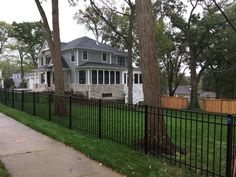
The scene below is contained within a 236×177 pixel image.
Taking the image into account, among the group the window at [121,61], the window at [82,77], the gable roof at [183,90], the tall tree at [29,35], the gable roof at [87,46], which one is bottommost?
the gable roof at [183,90]

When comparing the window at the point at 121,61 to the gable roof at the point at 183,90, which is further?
the gable roof at the point at 183,90

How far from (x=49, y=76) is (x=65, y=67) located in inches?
163

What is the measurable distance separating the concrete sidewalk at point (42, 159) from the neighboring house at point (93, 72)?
75.8 feet

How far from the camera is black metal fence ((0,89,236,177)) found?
5.34 m

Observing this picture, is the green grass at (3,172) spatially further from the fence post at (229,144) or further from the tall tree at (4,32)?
the tall tree at (4,32)

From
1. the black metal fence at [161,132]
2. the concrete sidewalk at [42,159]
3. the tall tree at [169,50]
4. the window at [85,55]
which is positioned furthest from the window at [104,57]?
the concrete sidewalk at [42,159]

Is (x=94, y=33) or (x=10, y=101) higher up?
(x=94, y=33)

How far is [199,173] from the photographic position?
5598 millimetres

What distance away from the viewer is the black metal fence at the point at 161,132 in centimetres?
534

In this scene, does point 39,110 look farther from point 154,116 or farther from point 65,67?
point 65,67

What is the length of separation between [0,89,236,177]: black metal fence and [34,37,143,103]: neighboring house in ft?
64.0

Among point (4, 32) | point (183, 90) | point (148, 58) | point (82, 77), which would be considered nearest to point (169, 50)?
point (82, 77)

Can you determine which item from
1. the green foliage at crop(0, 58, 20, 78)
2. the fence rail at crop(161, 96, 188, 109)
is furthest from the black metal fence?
the green foliage at crop(0, 58, 20, 78)

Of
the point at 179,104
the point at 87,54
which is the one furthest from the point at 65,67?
the point at 179,104
